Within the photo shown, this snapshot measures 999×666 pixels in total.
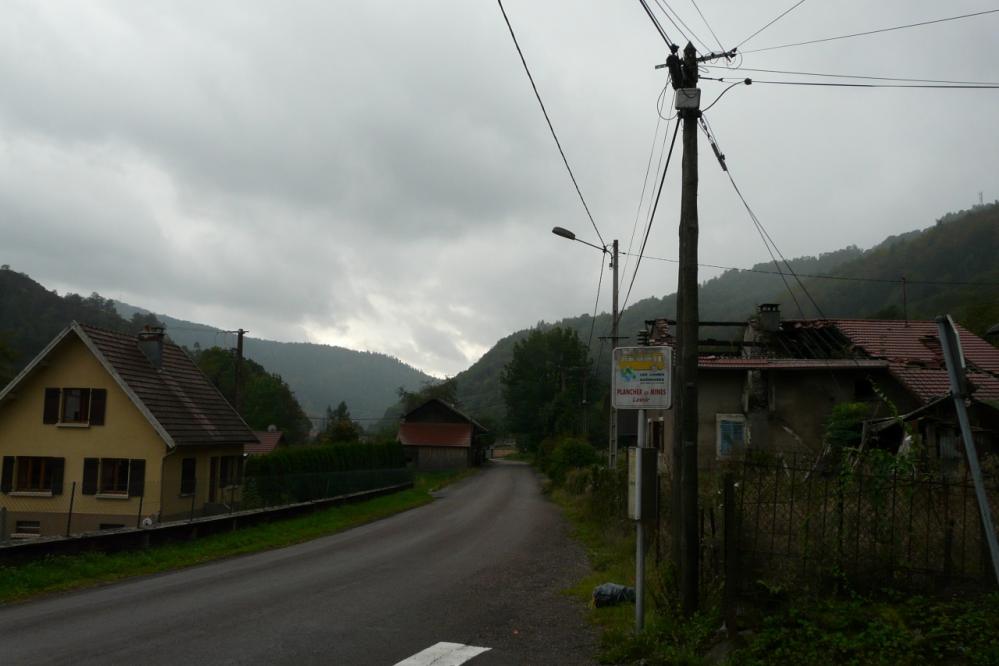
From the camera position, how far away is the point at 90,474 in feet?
86.8

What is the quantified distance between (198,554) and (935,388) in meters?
18.8

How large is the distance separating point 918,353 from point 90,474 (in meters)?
27.2

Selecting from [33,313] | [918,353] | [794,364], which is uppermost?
[33,313]

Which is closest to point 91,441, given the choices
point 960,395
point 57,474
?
point 57,474

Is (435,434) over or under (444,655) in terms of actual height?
over

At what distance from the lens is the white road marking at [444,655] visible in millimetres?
7137

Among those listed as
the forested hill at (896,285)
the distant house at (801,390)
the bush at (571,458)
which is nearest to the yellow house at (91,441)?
the distant house at (801,390)

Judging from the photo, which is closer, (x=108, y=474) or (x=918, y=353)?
(x=918, y=353)

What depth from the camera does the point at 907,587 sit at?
7.21 meters

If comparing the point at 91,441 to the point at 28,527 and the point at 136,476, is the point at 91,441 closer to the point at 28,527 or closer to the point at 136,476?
the point at 136,476

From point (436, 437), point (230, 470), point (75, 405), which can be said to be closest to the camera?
point (75, 405)

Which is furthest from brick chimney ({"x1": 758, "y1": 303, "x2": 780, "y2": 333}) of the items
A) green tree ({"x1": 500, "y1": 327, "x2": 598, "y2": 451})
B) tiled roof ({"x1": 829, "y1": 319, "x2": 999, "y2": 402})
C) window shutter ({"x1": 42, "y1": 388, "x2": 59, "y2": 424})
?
green tree ({"x1": 500, "y1": 327, "x2": 598, "y2": 451})

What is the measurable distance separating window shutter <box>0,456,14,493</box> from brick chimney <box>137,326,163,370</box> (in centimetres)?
557

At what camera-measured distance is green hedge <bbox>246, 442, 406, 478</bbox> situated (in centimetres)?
3216
